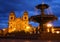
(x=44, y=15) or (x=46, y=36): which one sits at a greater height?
(x=44, y=15)

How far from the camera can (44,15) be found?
40.2m

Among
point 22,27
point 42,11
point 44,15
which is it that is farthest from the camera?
point 22,27

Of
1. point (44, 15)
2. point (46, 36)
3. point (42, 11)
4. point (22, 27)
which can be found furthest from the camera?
point (22, 27)

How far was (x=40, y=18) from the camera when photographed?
134 feet

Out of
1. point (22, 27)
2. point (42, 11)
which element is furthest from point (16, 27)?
point (42, 11)

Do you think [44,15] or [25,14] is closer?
[44,15]

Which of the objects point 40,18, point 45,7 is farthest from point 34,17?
point 45,7

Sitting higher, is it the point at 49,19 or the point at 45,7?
the point at 45,7

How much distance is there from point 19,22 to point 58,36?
6244cm

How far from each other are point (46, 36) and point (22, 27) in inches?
2451

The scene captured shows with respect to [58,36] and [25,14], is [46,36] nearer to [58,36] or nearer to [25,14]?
[58,36]

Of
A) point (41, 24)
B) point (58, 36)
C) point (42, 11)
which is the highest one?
point (42, 11)

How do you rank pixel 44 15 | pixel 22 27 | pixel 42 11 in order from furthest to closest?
1. pixel 22 27
2. pixel 42 11
3. pixel 44 15

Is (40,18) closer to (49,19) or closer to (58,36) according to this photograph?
(49,19)
